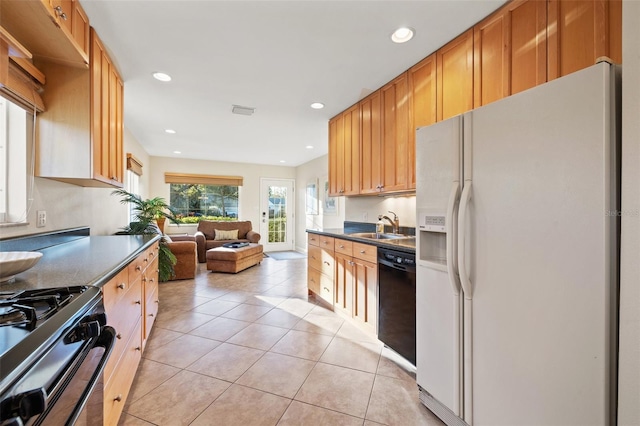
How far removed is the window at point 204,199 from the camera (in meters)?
6.88

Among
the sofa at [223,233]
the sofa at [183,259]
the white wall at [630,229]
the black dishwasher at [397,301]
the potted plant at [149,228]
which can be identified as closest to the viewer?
the white wall at [630,229]

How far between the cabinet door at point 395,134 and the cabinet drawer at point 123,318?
226 cm

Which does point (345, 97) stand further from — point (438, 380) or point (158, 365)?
point (158, 365)

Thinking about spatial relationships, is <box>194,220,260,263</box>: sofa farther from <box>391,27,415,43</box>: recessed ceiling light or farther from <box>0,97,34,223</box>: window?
<box>391,27,415,43</box>: recessed ceiling light

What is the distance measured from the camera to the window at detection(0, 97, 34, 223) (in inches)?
64.9

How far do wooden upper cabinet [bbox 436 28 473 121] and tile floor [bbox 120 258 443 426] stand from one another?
79.5 inches

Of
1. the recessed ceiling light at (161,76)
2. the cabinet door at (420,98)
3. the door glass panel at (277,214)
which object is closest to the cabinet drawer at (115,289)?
the recessed ceiling light at (161,76)

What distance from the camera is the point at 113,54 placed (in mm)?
2295

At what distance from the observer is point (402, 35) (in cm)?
207

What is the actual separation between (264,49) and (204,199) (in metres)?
5.63

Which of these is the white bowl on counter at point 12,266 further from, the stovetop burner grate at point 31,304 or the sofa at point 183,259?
the sofa at point 183,259

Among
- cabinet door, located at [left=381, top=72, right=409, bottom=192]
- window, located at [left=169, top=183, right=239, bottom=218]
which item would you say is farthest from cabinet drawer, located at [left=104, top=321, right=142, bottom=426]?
window, located at [left=169, top=183, right=239, bottom=218]

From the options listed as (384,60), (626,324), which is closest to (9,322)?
(626,324)

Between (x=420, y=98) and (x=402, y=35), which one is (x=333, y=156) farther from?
(x=402, y=35)
